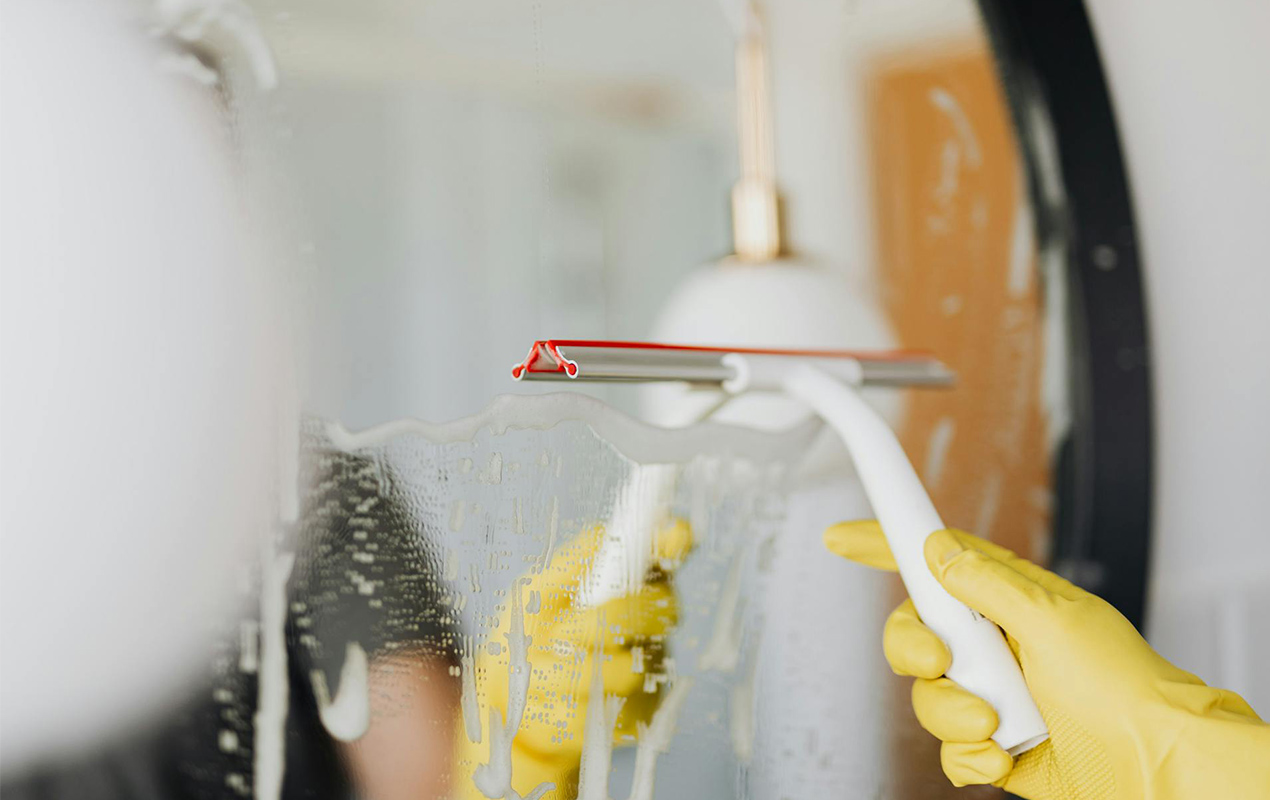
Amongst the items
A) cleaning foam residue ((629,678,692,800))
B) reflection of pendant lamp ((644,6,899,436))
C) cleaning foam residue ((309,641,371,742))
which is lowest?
cleaning foam residue ((629,678,692,800))

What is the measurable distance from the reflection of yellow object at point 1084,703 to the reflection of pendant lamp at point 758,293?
0.12 meters

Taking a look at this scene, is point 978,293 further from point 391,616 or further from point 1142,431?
point 391,616

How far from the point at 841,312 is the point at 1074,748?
0.22 metres

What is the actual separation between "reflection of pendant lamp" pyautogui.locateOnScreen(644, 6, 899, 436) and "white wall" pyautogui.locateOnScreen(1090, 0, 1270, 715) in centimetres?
24

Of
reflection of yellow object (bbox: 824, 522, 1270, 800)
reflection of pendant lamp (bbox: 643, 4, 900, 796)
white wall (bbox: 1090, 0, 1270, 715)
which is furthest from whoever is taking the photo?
white wall (bbox: 1090, 0, 1270, 715)

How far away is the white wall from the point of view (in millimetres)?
589

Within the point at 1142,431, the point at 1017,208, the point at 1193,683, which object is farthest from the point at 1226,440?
the point at 1193,683

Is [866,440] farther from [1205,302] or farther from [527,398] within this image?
[1205,302]

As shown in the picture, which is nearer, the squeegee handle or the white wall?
the squeegee handle

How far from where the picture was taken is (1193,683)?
11.8 inches

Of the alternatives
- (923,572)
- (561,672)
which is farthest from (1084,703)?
(561,672)

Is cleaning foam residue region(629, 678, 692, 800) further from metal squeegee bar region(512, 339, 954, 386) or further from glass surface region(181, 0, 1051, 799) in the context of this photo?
metal squeegee bar region(512, 339, 954, 386)

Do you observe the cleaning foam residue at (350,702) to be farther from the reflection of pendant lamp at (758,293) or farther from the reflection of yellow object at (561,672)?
the reflection of pendant lamp at (758,293)

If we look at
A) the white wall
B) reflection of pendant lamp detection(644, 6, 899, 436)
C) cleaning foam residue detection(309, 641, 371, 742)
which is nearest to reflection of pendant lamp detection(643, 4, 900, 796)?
reflection of pendant lamp detection(644, 6, 899, 436)
